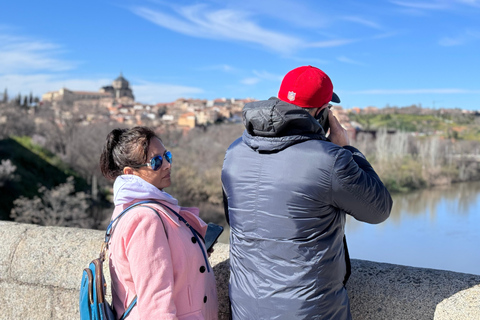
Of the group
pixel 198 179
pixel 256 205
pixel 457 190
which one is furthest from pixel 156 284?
pixel 457 190

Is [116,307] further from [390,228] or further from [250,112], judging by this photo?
[390,228]

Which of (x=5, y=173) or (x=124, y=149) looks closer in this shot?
(x=124, y=149)

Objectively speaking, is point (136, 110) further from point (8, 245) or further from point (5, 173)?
point (8, 245)

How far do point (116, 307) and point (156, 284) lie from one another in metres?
0.24

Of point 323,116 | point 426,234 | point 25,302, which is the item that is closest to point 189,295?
point 323,116

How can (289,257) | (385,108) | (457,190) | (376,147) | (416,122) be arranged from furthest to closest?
(385,108) < (416,122) < (376,147) < (457,190) < (289,257)

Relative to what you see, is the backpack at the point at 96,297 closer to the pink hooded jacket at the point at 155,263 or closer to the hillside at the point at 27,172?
the pink hooded jacket at the point at 155,263

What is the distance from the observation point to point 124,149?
5.11 feet

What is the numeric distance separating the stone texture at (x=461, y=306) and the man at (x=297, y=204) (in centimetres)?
41

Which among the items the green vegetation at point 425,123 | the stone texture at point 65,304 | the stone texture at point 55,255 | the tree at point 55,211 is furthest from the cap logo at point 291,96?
the green vegetation at point 425,123

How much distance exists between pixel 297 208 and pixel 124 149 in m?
0.62

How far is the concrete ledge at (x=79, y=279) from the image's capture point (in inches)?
64.0

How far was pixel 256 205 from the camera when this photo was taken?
4.61 feet

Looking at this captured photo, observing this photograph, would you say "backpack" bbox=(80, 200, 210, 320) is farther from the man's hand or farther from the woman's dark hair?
the man's hand
